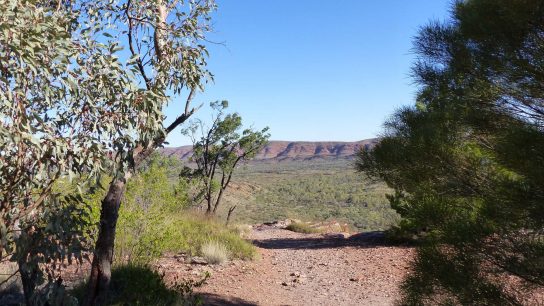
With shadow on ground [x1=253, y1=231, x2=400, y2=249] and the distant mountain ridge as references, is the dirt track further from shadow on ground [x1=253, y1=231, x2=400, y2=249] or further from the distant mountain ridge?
the distant mountain ridge

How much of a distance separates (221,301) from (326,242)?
8.65 meters

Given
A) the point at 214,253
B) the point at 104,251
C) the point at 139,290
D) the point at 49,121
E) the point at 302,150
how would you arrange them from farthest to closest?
1. the point at 302,150
2. the point at 214,253
3. the point at 139,290
4. the point at 104,251
5. the point at 49,121

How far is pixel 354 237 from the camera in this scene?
1606cm

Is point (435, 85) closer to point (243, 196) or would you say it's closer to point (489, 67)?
point (489, 67)

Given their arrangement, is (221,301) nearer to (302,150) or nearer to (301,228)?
(301,228)

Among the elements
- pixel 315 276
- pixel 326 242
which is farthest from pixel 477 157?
pixel 326 242

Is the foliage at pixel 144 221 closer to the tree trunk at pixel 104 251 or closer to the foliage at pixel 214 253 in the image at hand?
the foliage at pixel 214 253

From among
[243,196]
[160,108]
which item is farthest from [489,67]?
[243,196]

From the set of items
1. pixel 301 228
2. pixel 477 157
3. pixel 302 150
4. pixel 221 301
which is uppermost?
pixel 302 150

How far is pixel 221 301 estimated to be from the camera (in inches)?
280

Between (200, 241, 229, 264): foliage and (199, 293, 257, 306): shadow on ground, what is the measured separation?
2.05 meters

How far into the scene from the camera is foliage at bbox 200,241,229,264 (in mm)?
9484

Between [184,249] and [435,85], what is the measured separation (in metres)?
7.08

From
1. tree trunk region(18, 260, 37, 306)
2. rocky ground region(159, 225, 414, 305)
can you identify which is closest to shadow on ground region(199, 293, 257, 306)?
rocky ground region(159, 225, 414, 305)
